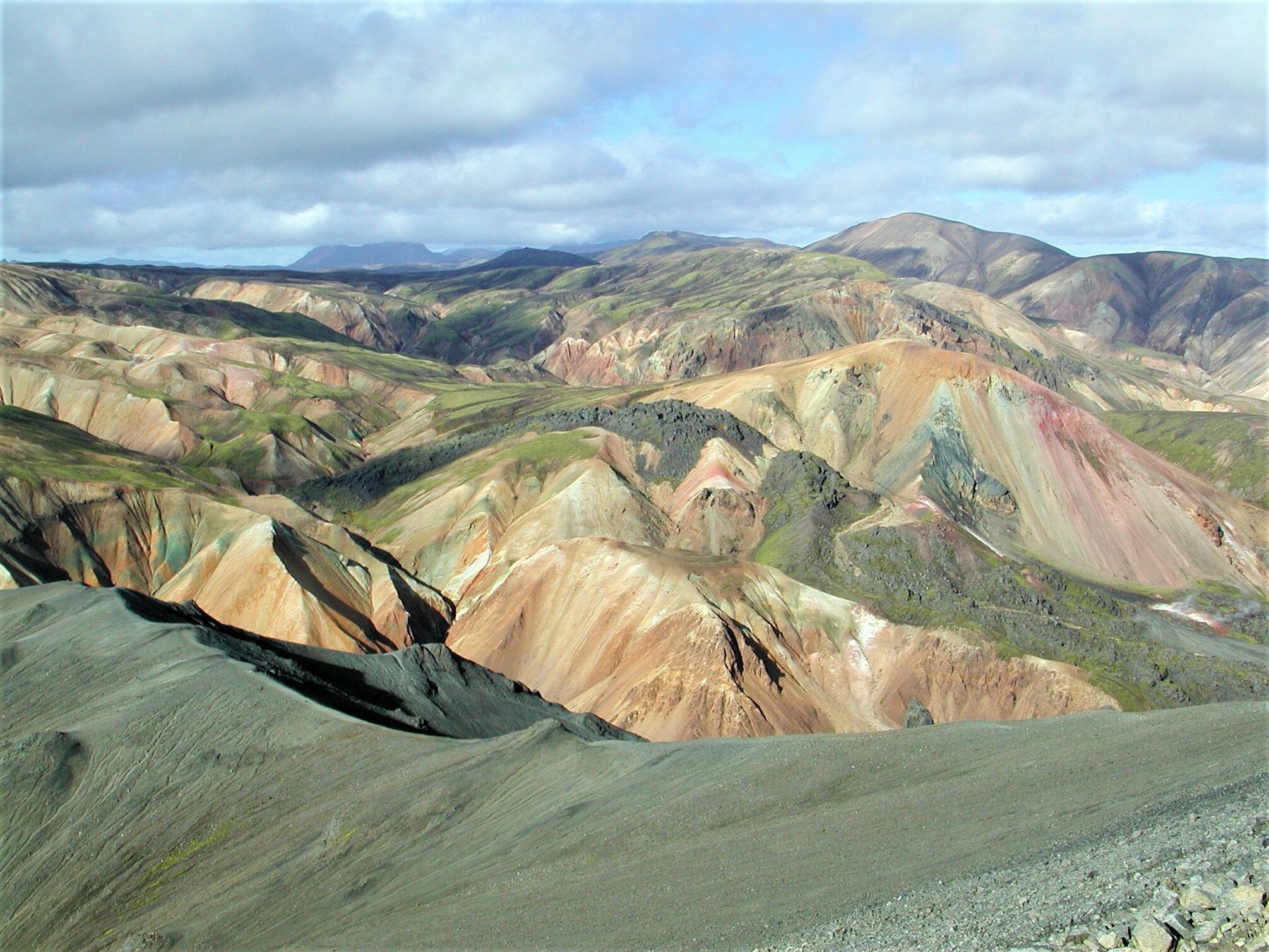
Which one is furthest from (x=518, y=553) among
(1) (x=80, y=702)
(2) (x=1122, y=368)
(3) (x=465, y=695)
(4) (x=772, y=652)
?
(2) (x=1122, y=368)

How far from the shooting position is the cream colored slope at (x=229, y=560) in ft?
170

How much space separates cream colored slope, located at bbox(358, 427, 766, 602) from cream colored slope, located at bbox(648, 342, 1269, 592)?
12.5 m

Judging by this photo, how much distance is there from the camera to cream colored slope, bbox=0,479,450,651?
51.8 metres

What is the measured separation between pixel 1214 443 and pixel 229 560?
91.3 meters

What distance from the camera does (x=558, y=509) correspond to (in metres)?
64.4

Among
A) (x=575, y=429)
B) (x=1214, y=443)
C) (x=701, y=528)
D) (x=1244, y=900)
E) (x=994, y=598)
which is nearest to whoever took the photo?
(x=1244, y=900)

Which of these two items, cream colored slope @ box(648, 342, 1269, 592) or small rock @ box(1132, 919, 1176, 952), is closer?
small rock @ box(1132, 919, 1176, 952)

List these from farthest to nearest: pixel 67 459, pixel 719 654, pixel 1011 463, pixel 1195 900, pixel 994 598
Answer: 1. pixel 1011 463
2. pixel 67 459
3. pixel 994 598
4. pixel 719 654
5. pixel 1195 900

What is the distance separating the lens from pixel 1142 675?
143ft

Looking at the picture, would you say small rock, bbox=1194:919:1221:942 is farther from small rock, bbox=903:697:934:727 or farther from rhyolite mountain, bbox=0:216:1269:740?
rhyolite mountain, bbox=0:216:1269:740

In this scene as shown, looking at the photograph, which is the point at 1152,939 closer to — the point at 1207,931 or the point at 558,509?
the point at 1207,931

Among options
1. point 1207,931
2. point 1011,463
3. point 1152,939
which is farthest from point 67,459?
point 1207,931

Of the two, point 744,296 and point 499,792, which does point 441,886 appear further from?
point 744,296

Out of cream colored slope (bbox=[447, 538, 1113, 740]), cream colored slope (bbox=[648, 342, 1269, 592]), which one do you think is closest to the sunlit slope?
cream colored slope (bbox=[447, 538, 1113, 740])
